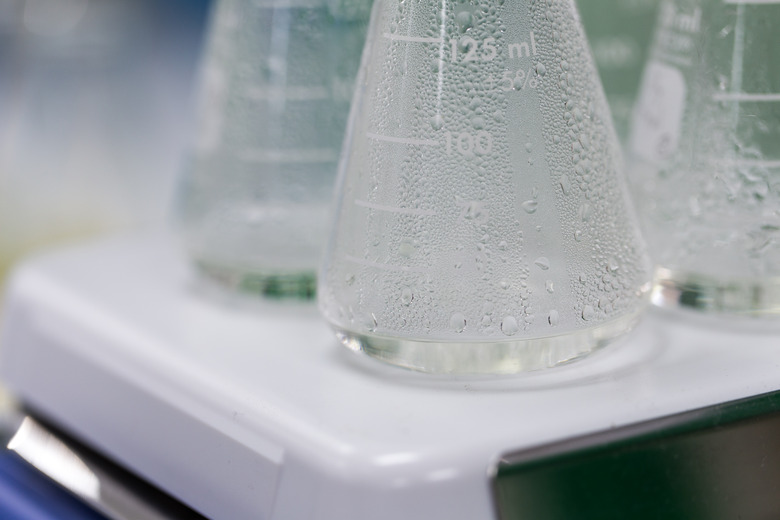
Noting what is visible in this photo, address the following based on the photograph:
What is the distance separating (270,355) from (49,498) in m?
0.18

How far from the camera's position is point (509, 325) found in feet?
1.55

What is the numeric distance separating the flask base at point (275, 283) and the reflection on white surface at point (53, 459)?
0.52 feet

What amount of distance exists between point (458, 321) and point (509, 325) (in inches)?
1.0

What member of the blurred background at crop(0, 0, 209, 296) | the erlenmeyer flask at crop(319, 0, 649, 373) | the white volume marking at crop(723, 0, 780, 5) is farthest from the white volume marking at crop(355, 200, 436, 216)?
the blurred background at crop(0, 0, 209, 296)

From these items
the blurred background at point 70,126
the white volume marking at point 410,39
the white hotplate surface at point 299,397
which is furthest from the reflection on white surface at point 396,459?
the blurred background at point 70,126

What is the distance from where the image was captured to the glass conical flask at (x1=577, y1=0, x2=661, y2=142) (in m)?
0.73

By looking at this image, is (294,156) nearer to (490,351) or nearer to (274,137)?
(274,137)

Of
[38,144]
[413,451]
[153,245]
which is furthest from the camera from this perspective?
[38,144]

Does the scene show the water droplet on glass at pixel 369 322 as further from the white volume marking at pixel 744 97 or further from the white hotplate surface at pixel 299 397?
the white volume marking at pixel 744 97

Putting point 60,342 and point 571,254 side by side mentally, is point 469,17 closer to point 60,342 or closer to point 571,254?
point 571,254

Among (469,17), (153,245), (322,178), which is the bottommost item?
(153,245)

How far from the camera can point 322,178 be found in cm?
65

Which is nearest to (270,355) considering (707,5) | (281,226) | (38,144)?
(281,226)

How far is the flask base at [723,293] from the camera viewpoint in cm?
57
